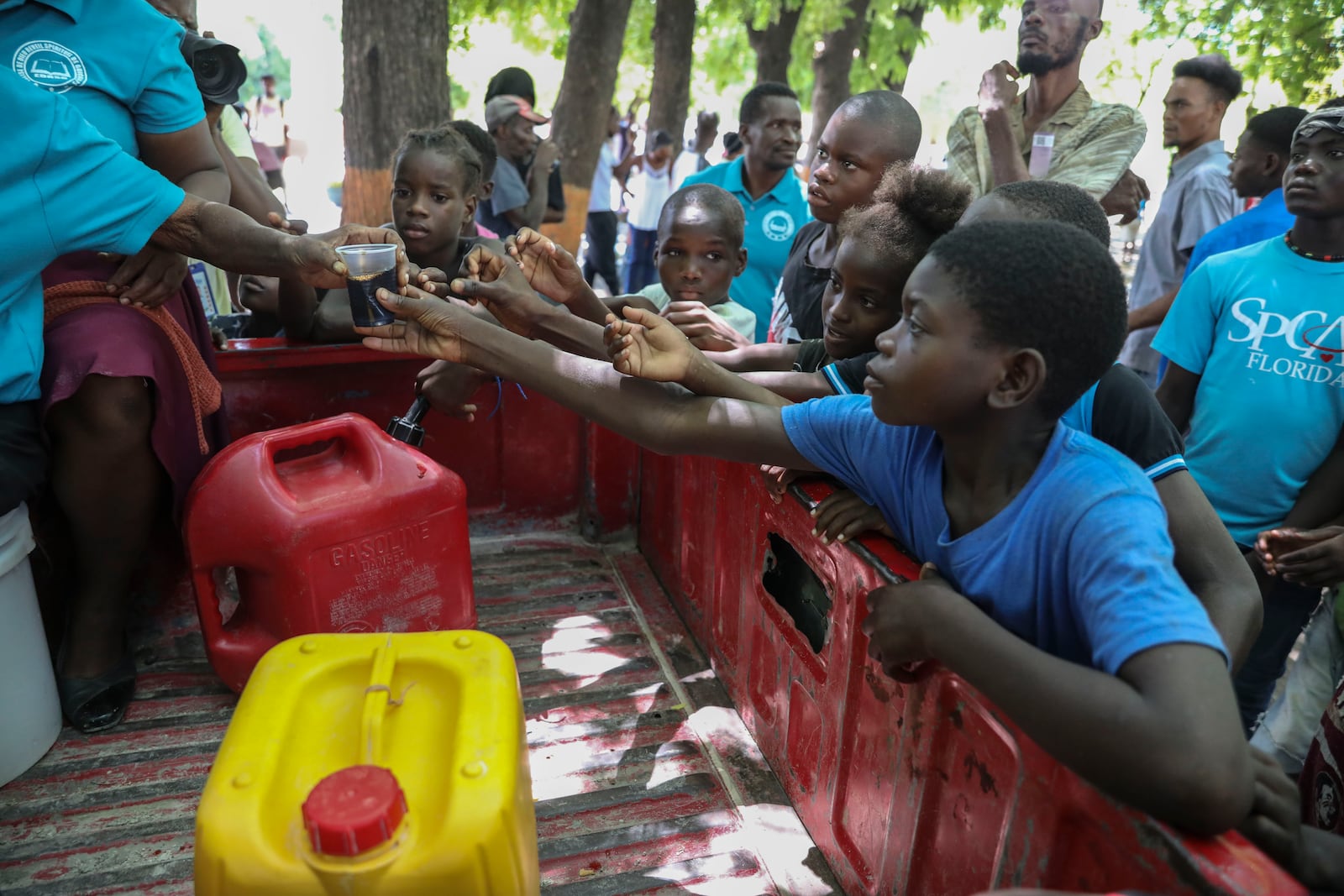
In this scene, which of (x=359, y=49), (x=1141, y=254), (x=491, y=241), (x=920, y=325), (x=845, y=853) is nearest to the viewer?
(x=920, y=325)

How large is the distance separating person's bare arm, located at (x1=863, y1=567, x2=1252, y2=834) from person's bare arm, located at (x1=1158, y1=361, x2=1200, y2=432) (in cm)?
186

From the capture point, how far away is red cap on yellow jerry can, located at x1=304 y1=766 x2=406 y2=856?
129 centimetres

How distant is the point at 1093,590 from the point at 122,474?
2.30m

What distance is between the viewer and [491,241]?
12.0ft

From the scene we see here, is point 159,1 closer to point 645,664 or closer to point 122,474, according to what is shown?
point 122,474

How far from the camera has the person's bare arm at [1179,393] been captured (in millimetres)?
2764

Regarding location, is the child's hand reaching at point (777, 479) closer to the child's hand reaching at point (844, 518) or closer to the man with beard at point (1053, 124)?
the child's hand reaching at point (844, 518)

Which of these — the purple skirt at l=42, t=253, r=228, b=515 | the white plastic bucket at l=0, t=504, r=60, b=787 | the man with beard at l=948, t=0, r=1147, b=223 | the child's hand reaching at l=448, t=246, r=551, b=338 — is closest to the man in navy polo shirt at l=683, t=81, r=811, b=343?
the man with beard at l=948, t=0, r=1147, b=223

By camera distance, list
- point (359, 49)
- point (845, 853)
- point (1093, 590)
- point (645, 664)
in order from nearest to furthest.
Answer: point (1093, 590) < point (845, 853) < point (645, 664) < point (359, 49)

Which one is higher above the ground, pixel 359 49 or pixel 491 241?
pixel 359 49

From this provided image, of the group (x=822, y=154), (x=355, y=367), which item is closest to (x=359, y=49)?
(x=355, y=367)

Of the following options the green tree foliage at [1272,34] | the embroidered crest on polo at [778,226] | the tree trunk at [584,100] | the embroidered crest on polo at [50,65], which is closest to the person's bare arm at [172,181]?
the embroidered crest on polo at [50,65]

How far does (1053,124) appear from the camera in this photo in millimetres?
4023

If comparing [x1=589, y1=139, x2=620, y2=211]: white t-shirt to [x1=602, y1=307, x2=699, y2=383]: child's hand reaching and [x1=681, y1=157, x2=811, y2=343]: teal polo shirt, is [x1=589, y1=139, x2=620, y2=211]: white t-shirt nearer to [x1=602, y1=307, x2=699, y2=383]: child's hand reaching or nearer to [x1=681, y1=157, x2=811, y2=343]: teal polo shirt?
[x1=681, y1=157, x2=811, y2=343]: teal polo shirt
